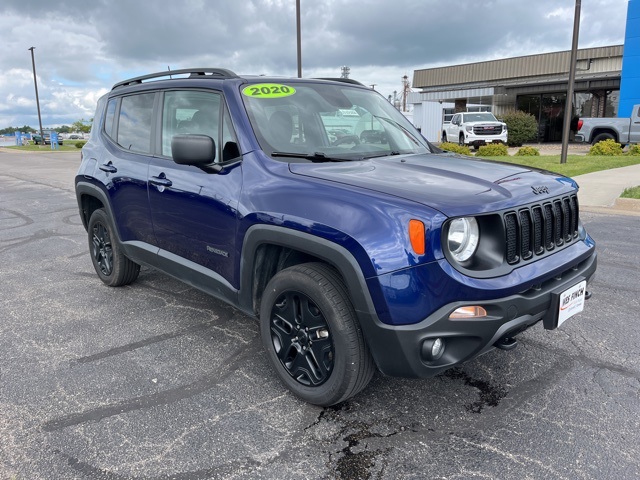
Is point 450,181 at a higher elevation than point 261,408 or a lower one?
higher

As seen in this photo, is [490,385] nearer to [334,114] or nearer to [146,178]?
[334,114]

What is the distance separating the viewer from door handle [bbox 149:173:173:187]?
368 cm

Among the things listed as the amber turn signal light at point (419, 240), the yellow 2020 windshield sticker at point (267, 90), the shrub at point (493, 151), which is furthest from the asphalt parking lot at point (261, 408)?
the shrub at point (493, 151)

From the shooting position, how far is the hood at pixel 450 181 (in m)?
2.51

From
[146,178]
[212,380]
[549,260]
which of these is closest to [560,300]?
[549,260]

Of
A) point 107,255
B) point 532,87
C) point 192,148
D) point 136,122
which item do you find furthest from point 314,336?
point 532,87

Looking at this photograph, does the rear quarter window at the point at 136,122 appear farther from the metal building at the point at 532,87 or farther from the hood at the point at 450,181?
the metal building at the point at 532,87

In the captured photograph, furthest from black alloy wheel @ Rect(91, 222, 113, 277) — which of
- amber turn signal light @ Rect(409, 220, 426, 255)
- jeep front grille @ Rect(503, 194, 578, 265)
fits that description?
jeep front grille @ Rect(503, 194, 578, 265)

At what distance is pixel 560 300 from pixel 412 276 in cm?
89

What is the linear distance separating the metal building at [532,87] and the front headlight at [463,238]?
98.2 feet

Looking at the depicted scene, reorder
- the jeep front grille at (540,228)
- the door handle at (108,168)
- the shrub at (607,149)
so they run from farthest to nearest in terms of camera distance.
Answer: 1. the shrub at (607,149)
2. the door handle at (108,168)
3. the jeep front grille at (540,228)

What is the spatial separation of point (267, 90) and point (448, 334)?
2059 millimetres

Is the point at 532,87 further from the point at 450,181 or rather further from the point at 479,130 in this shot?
the point at 450,181

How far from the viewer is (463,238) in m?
2.50
